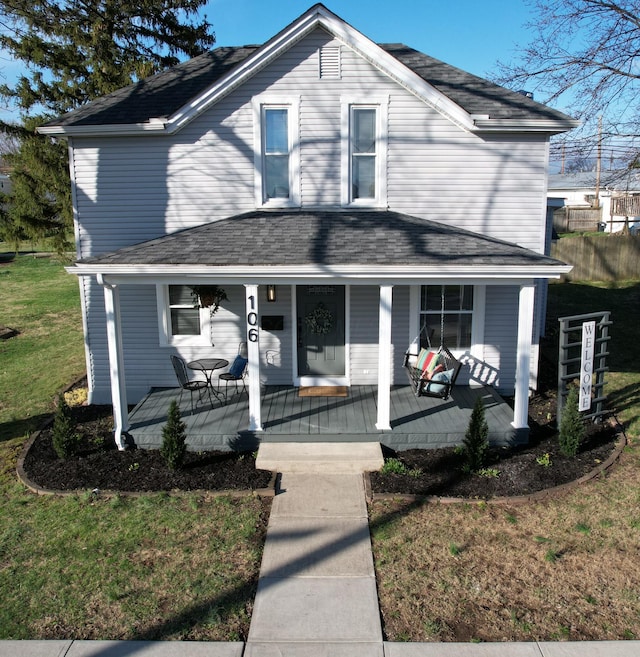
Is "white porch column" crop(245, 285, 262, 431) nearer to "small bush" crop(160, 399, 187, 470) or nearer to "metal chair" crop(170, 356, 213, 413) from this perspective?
"small bush" crop(160, 399, 187, 470)

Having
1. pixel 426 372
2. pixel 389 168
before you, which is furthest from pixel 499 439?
pixel 389 168

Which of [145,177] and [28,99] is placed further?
[28,99]

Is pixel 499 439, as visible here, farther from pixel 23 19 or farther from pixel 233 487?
pixel 23 19

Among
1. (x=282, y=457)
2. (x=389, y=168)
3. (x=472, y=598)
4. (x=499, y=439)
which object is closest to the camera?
(x=472, y=598)

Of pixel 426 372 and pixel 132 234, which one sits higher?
pixel 132 234

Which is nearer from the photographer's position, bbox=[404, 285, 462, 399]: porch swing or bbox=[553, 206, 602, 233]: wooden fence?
bbox=[404, 285, 462, 399]: porch swing

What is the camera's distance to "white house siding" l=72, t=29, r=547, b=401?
10.2 m

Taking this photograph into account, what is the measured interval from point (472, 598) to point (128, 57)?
1834cm

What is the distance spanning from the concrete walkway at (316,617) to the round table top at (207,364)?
11.9ft

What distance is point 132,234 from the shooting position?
10672mm

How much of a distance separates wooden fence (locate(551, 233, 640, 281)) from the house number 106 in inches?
799

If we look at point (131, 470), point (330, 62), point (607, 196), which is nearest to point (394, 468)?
point (131, 470)

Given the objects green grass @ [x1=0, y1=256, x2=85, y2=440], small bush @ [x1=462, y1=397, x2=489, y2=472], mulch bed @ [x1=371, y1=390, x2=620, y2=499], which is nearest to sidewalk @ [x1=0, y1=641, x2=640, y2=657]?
mulch bed @ [x1=371, y1=390, x2=620, y2=499]

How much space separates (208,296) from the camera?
10.4 meters
